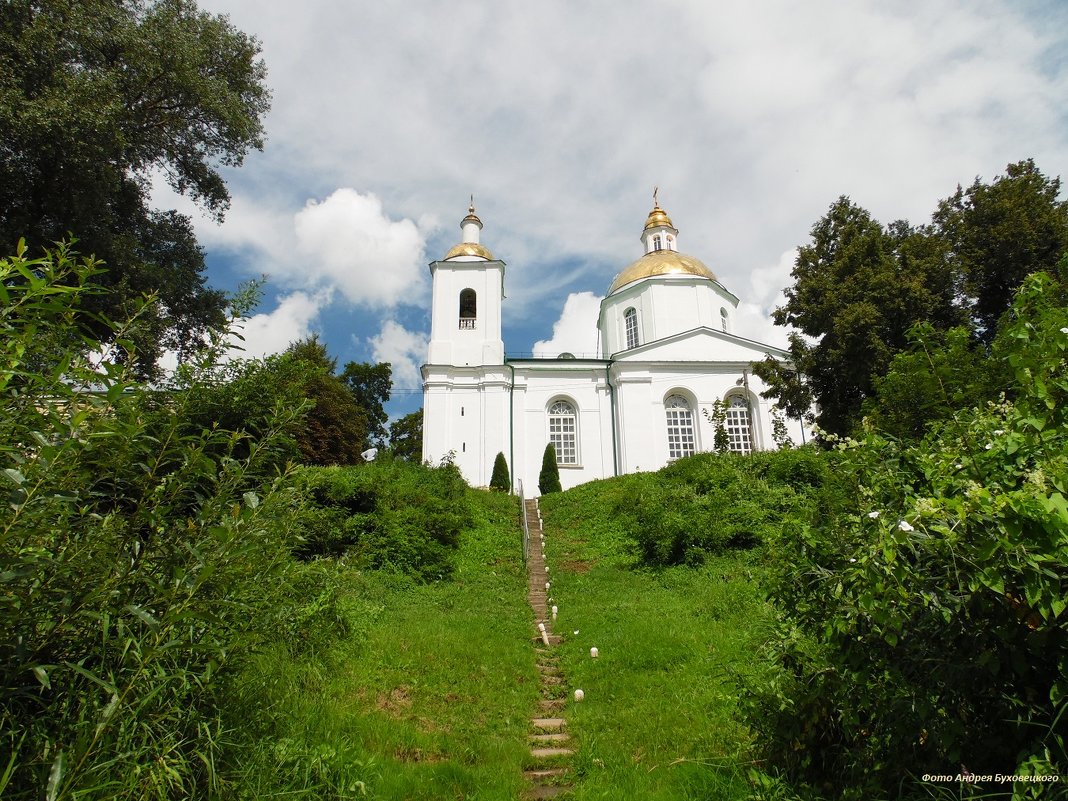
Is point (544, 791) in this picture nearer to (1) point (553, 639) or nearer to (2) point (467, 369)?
(1) point (553, 639)

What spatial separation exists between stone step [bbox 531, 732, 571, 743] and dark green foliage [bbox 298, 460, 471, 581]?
260 inches

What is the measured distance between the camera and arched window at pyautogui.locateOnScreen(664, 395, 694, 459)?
86.6ft

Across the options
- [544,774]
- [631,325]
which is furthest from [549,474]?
[544,774]

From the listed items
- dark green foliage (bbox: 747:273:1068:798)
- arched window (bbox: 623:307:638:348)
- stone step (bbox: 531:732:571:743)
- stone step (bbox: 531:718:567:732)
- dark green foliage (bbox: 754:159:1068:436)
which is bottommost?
stone step (bbox: 531:732:571:743)

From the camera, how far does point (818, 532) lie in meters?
3.21

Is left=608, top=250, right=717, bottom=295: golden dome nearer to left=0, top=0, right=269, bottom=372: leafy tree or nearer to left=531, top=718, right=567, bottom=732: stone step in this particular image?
left=0, top=0, right=269, bottom=372: leafy tree

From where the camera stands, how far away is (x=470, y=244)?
2967cm

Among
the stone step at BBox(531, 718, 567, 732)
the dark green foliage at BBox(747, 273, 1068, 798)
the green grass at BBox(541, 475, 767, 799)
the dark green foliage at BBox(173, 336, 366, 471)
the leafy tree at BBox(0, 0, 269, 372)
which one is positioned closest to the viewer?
the dark green foliage at BBox(747, 273, 1068, 798)

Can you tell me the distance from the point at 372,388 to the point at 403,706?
128 feet

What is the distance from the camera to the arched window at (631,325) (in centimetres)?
3038

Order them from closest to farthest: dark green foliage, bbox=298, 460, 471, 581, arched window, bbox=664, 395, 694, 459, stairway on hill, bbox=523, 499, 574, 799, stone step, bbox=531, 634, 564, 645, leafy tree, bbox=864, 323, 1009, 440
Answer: stairway on hill, bbox=523, 499, 574, 799 → leafy tree, bbox=864, 323, 1009, 440 → stone step, bbox=531, 634, 564, 645 → dark green foliage, bbox=298, 460, 471, 581 → arched window, bbox=664, 395, 694, 459

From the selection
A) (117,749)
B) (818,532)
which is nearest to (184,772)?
(117,749)

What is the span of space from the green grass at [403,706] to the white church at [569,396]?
631 inches

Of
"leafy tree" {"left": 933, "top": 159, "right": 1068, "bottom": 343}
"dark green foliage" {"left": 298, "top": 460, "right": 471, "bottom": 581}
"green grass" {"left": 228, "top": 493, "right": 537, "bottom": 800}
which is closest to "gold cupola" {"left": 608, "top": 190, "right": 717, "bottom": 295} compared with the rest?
"leafy tree" {"left": 933, "top": 159, "right": 1068, "bottom": 343}
